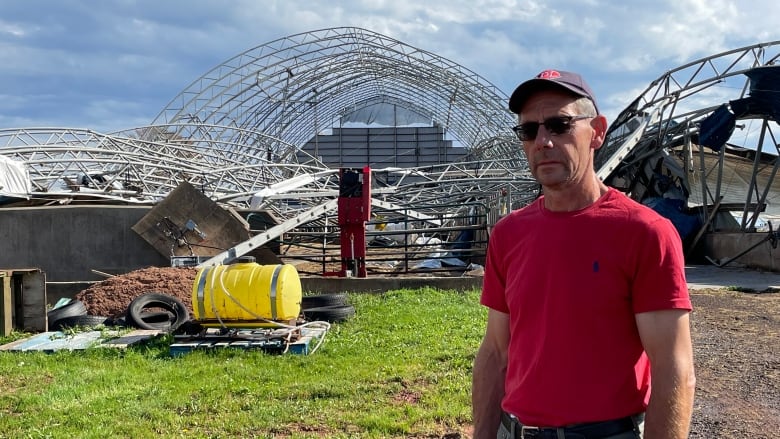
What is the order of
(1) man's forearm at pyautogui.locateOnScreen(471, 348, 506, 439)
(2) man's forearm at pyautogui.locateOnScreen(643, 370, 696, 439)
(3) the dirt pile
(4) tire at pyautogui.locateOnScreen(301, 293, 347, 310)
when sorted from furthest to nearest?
(3) the dirt pile < (4) tire at pyautogui.locateOnScreen(301, 293, 347, 310) < (1) man's forearm at pyautogui.locateOnScreen(471, 348, 506, 439) < (2) man's forearm at pyautogui.locateOnScreen(643, 370, 696, 439)

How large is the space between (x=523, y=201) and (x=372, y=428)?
18741 millimetres

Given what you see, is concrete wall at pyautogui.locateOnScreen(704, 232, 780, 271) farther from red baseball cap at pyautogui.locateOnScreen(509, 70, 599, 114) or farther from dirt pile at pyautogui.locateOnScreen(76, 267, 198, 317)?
red baseball cap at pyautogui.locateOnScreen(509, 70, 599, 114)

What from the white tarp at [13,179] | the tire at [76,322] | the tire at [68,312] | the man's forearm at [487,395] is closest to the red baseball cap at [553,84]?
the man's forearm at [487,395]

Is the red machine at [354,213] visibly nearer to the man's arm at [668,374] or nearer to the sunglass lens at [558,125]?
the sunglass lens at [558,125]

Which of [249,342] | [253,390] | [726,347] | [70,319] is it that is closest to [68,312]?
[70,319]

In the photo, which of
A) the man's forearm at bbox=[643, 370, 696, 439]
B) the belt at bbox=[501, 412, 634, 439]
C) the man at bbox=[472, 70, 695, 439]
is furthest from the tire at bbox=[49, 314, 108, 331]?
the man's forearm at bbox=[643, 370, 696, 439]

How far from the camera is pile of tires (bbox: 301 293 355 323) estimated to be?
9758mm

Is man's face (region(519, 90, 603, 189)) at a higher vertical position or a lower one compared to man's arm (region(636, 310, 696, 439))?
higher

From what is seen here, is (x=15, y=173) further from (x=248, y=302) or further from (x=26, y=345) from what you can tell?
(x=248, y=302)

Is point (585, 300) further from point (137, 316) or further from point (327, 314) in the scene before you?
point (137, 316)

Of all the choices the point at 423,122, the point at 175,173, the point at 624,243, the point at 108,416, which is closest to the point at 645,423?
the point at 624,243

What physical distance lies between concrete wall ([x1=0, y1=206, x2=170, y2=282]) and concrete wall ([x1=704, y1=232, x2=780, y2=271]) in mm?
15361

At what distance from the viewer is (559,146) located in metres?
2.16

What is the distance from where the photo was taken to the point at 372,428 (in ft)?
16.8
